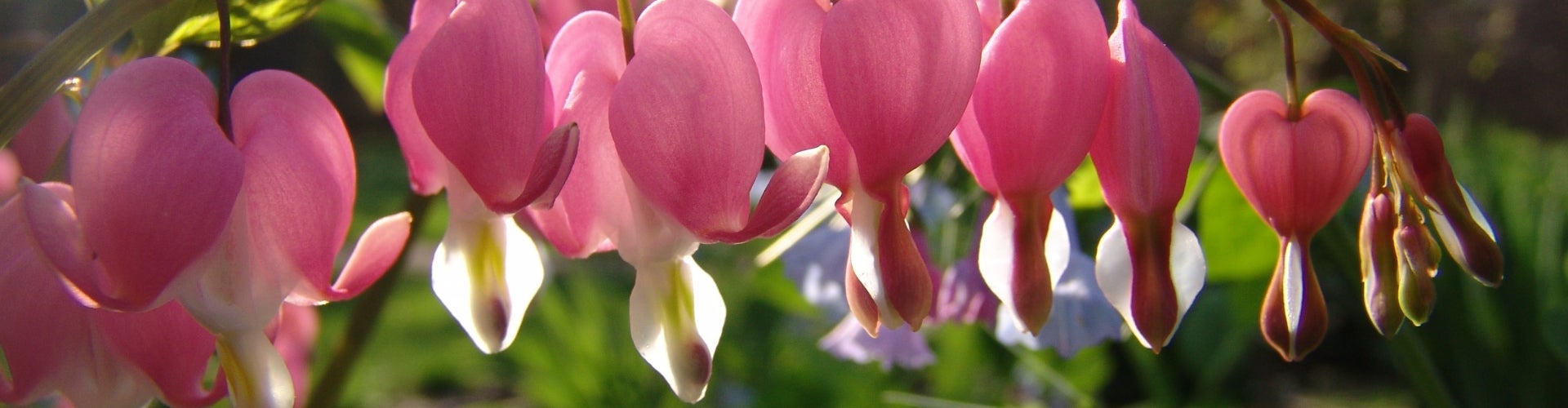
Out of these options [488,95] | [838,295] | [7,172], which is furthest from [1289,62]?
[7,172]

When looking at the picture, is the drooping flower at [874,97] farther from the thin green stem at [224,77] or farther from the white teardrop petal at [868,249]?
the thin green stem at [224,77]

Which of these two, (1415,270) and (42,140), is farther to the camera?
(42,140)

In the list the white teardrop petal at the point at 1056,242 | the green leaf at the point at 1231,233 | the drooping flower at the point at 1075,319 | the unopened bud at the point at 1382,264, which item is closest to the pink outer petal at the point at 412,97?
the white teardrop petal at the point at 1056,242

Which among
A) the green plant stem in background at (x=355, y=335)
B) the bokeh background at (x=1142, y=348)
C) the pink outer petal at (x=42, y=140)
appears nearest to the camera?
the pink outer petal at (x=42, y=140)

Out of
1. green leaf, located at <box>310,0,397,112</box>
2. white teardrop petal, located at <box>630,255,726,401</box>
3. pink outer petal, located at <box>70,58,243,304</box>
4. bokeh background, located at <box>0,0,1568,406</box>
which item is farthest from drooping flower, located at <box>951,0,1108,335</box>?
green leaf, located at <box>310,0,397,112</box>

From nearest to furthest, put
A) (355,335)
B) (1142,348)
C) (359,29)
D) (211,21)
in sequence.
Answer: (211,21) → (355,335) → (359,29) → (1142,348)

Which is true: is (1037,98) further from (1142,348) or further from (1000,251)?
(1142,348)

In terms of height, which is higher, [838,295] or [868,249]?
[868,249]
